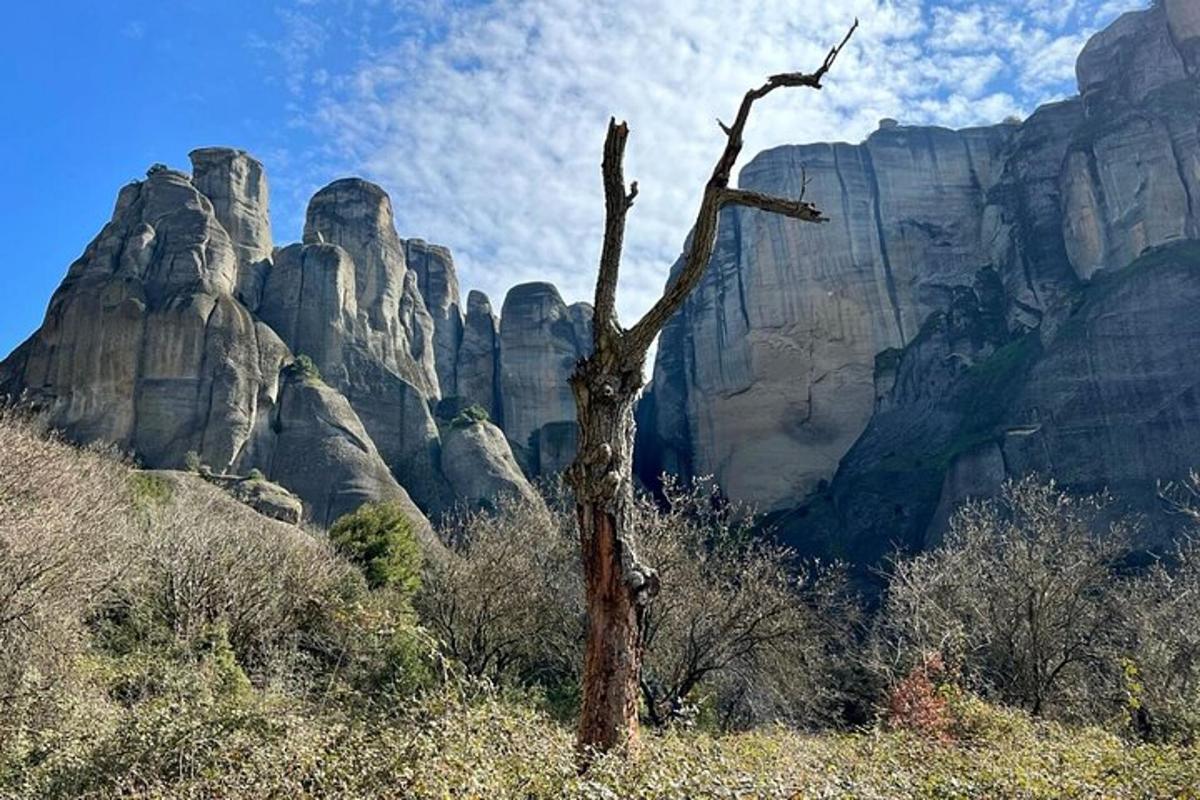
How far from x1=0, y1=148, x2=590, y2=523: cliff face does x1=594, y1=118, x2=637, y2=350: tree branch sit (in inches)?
1115

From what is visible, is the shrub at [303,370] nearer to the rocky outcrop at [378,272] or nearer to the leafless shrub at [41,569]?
the rocky outcrop at [378,272]

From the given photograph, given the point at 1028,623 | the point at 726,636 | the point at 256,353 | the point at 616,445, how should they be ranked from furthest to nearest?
the point at 256,353 < the point at 1028,623 < the point at 726,636 < the point at 616,445

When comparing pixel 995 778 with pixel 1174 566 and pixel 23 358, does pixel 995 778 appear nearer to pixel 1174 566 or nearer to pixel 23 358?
pixel 1174 566

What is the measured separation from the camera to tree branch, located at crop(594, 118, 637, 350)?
28.2 ft

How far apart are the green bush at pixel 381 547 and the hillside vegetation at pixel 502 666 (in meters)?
0.10

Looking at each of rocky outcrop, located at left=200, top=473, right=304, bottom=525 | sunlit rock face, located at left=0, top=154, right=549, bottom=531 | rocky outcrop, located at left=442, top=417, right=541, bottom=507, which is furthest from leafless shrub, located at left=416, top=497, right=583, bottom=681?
rocky outcrop, located at left=442, top=417, right=541, bottom=507

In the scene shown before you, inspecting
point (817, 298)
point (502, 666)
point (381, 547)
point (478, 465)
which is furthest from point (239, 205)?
point (502, 666)

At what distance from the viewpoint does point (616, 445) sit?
26.7ft

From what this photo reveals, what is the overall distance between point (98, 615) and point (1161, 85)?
61.9m

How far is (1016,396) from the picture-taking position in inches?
1900

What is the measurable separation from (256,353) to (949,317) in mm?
43941

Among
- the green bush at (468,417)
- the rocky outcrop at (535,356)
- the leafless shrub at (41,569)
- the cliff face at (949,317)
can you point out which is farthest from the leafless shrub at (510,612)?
the rocky outcrop at (535,356)

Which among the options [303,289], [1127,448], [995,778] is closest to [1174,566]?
[1127,448]

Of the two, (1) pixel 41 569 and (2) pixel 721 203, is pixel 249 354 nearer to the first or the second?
(1) pixel 41 569
